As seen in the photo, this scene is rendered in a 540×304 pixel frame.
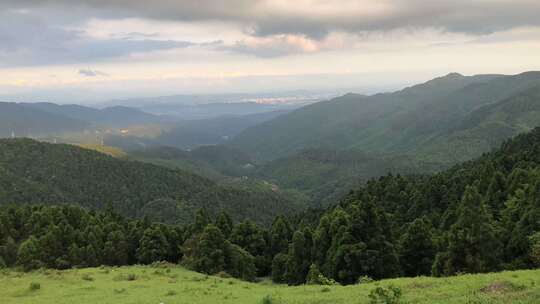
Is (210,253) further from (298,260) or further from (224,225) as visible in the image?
(224,225)

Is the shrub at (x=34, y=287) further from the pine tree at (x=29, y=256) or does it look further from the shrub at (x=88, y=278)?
the pine tree at (x=29, y=256)

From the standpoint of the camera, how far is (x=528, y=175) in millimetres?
62625

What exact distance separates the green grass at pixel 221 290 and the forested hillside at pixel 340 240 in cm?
787

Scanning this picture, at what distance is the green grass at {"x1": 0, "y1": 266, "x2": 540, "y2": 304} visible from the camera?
76.5ft

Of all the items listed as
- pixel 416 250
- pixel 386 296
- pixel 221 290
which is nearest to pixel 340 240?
pixel 416 250

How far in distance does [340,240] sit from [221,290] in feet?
53.9

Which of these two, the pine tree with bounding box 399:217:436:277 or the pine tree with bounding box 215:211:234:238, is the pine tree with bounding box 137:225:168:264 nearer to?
the pine tree with bounding box 215:211:234:238

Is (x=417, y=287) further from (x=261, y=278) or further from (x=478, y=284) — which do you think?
(x=261, y=278)

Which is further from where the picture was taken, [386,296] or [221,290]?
[221,290]

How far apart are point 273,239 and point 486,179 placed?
3650 centimetres

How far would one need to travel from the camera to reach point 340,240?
45.8 metres

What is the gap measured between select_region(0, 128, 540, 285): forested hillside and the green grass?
7867 millimetres

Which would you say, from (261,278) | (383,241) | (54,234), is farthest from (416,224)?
(54,234)

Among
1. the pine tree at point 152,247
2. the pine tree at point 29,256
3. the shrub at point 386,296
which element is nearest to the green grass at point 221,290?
the shrub at point 386,296
